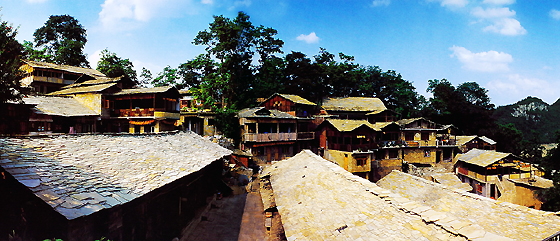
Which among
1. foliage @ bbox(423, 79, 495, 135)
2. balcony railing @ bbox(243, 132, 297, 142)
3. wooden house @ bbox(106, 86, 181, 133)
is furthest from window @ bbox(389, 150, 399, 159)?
wooden house @ bbox(106, 86, 181, 133)

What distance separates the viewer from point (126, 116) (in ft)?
101

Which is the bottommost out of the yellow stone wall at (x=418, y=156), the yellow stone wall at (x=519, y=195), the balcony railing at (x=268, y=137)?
the yellow stone wall at (x=519, y=195)

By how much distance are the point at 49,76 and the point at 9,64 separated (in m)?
41.8

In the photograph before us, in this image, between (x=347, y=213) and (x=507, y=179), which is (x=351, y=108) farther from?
(x=347, y=213)

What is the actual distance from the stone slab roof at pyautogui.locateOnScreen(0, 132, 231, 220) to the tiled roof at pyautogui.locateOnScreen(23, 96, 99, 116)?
1749cm

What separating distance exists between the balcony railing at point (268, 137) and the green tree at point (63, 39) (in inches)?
1773

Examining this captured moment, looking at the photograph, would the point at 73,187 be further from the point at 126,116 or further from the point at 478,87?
the point at 478,87

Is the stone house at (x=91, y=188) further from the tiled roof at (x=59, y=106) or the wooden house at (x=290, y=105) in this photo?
the wooden house at (x=290, y=105)

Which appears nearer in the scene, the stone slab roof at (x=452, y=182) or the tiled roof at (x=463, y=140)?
the stone slab roof at (x=452, y=182)

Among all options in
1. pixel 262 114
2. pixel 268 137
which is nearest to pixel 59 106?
pixel 262 114

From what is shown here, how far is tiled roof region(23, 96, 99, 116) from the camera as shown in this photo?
23.4m

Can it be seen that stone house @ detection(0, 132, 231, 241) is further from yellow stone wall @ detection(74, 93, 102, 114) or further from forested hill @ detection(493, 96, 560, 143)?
forested hill @ detection(493, 96, 560, 143)

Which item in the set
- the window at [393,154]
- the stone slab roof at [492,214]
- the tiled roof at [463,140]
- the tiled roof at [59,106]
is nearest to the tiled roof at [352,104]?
the window at [393,154]

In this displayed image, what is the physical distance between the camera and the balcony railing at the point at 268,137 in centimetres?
3072
